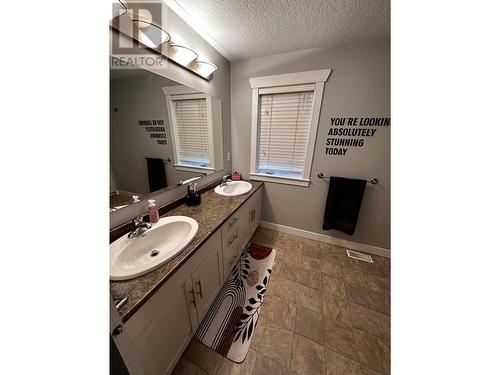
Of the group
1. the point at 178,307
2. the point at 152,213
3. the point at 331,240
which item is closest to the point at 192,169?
the point at 152,213

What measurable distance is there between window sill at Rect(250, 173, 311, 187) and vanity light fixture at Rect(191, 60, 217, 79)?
3.95 feet

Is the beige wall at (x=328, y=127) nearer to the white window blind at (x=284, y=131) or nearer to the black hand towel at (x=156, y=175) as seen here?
the white window blind at (x=284, y=131)

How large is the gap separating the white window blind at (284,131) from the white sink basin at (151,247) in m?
1.37

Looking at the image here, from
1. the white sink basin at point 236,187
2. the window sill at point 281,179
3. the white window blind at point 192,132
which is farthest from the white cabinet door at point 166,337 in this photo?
the window sill at point 281,179

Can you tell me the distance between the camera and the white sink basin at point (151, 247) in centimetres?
78

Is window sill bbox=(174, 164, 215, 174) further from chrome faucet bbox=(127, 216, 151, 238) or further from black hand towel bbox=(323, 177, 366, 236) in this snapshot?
black hand towel bbox=(323, 177, 366, 236)

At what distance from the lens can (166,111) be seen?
52.4 inches

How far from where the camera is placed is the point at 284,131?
2012mm

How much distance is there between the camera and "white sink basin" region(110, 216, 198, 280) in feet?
2.55

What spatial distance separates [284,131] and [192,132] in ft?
3.45

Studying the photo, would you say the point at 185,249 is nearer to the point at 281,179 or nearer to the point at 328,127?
the point at 281,179
